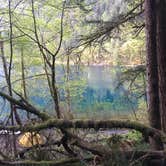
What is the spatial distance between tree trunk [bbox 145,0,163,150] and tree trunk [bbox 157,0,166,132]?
7 centimetres

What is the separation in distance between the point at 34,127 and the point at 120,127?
833mm

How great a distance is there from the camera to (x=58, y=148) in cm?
392

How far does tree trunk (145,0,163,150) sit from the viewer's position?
4309 mm

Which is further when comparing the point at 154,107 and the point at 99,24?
the point at 99,24

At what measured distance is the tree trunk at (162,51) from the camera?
14.4 ft

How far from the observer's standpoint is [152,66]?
4398 mm

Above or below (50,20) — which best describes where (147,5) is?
below

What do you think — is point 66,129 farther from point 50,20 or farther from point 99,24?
point 50,20

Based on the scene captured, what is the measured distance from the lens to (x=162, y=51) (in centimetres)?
445

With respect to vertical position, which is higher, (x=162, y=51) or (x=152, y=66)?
(x=162, y=51)

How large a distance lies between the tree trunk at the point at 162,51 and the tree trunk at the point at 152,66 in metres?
0.07

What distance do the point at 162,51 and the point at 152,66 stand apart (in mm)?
238

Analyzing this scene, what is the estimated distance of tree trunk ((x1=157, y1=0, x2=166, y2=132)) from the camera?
4.38 m

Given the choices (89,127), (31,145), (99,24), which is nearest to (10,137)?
(31,145)
